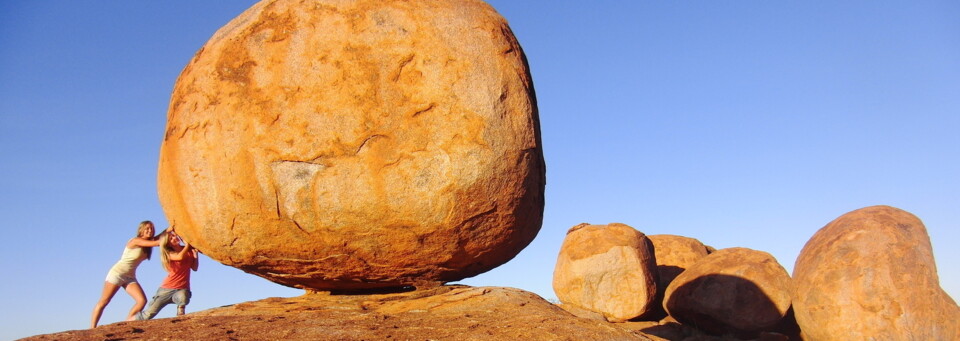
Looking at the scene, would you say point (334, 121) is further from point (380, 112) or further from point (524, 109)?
point (524, 109)

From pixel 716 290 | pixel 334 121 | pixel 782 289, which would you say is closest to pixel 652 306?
pixel 716 290

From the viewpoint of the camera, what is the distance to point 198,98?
5.76m

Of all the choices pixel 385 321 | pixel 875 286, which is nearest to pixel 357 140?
pixel 385 321

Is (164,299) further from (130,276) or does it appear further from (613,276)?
(613,276)

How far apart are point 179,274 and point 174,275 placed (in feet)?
0.14

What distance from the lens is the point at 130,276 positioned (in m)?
7.27

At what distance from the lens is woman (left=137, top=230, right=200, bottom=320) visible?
6859 mm

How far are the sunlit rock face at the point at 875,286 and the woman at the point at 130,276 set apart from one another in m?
7.62

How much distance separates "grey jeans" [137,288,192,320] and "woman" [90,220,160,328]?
18 cm

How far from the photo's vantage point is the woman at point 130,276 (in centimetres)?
721

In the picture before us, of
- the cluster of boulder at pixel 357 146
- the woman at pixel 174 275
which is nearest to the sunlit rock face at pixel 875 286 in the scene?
the cluster of boulder at pixel 357 146

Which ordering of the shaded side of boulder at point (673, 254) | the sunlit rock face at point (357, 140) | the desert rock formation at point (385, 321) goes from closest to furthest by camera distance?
the desert rock formation at point (385, 321) → the sunlit rock face at point (357, 140) → the shaded side of boulder at point (673, 254)

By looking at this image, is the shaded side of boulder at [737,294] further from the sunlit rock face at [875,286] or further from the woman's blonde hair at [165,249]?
the woman's blonde hair at [165,249]

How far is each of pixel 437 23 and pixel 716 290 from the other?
23.0 ft
